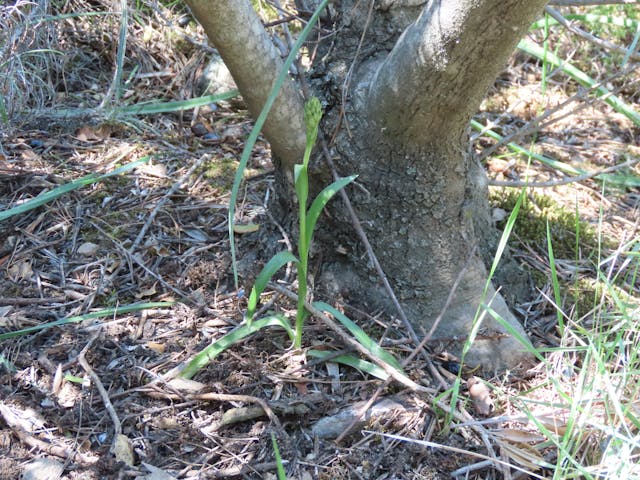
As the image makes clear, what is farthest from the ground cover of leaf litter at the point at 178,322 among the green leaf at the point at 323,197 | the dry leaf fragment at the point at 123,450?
the green leaf at the point at 323,197

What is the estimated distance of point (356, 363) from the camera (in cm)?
173

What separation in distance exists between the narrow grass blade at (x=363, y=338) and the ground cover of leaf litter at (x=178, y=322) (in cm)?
9

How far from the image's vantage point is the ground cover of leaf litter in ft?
5.12

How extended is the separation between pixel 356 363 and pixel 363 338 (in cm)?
11

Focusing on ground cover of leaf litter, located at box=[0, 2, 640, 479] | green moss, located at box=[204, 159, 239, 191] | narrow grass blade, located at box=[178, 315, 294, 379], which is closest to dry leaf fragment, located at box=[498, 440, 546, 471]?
ground cover of leaf litter, located at box=[0, 2, 640, 479]

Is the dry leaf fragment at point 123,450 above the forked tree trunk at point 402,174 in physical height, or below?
below

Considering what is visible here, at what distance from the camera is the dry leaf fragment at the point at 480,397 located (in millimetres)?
1691

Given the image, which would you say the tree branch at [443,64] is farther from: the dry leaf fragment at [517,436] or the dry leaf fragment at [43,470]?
the dry leaf fragment at [43,470]

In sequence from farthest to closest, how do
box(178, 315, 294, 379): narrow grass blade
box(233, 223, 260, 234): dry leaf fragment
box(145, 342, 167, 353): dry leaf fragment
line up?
box(233, 223, 260, 234): dry leaf fragment < box(145, 342, 167, 353): dry leaf fragment < box(178, 315, 294, 379): narrow grass blade

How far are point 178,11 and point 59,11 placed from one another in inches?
22.9

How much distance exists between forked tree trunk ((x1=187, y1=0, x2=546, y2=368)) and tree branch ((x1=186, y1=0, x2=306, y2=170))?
0.04ft

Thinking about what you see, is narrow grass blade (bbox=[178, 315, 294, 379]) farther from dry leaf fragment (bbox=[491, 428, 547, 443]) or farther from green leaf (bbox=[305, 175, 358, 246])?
dry leaf fragment (bbox=[491, 428, 547, 443])

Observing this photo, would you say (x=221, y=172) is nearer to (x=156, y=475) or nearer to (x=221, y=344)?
(x=221, y=344)

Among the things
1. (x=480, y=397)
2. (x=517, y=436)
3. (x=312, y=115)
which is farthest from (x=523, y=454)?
(x=312, y=115)
